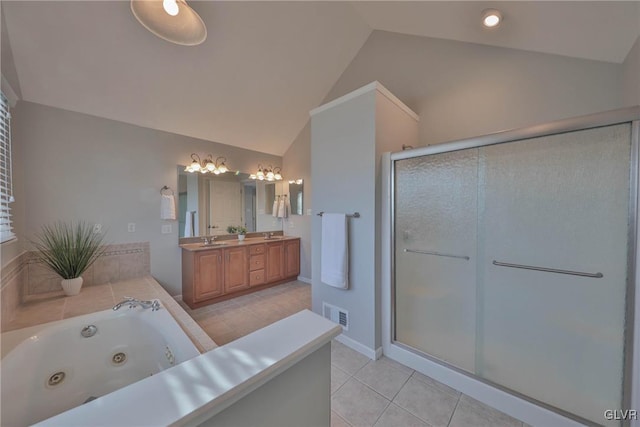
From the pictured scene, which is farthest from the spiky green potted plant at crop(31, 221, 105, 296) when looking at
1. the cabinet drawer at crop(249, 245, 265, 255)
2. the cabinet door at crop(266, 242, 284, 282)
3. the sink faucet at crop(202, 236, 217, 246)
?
the cabinet door at crop(266, 242, 284, 282)

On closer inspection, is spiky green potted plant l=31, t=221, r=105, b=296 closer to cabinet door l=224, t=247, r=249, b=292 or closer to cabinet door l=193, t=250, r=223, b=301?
cabinet door l=193, t=250, r=223, b=301

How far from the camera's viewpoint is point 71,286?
220 centimetres

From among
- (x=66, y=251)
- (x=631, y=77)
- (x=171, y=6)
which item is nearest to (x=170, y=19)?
(x=171, y=6)

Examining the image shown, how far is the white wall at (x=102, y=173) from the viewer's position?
2.25 m

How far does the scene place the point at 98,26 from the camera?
6.43ft

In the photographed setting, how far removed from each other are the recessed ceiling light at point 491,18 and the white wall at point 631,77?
82 cm

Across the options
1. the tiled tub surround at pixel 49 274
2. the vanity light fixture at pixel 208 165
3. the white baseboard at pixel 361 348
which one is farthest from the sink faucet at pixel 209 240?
the white baseboard at pixel 361 348

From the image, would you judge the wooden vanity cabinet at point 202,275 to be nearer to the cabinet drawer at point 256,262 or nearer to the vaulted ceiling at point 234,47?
the cabinet drawer at point 256,262

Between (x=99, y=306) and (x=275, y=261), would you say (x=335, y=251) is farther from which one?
(x=99, y=306)

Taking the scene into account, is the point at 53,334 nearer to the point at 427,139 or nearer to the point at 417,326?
the point at 417,326

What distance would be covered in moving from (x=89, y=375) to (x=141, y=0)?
7.50 feet

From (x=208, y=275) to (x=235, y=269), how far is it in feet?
1.24

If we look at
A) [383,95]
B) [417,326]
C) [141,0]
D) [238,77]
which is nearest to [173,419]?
[141,0]

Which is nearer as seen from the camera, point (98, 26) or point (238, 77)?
point (98, 26)
